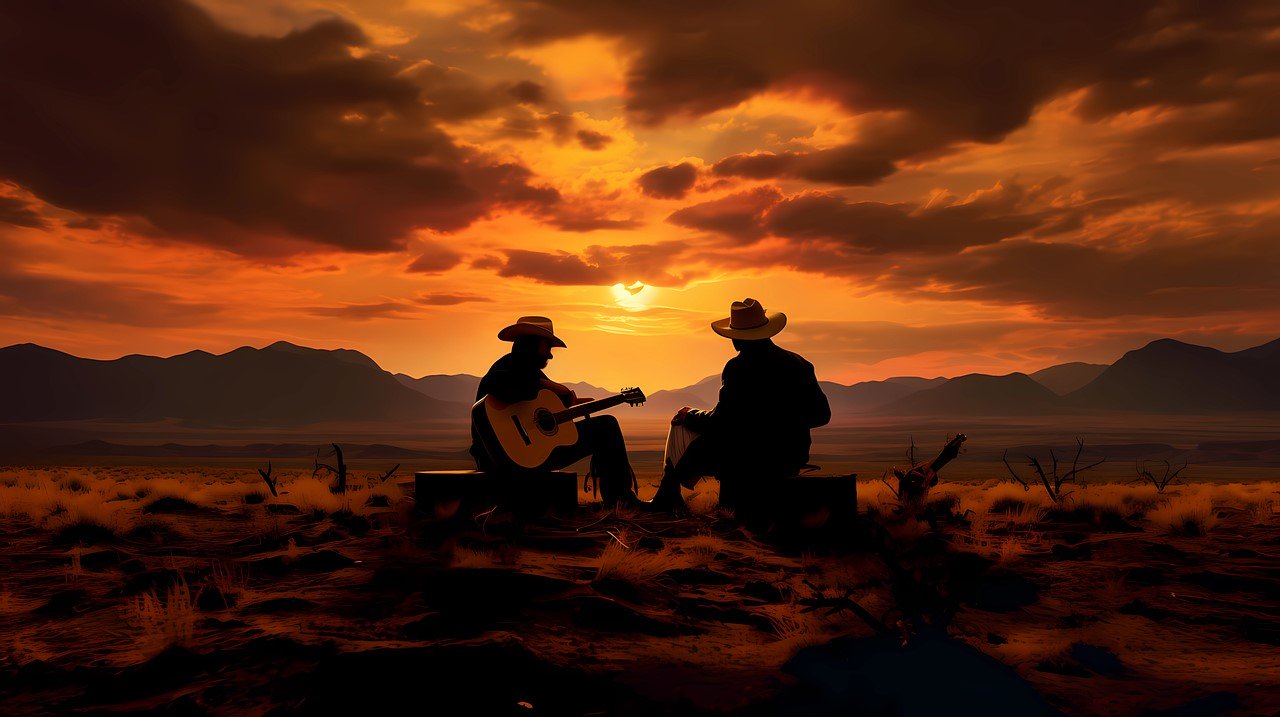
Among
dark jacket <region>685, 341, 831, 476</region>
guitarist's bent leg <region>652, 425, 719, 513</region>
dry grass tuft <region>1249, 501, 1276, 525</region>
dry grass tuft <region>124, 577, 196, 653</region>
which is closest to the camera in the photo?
dry grass tuft <region>124, 577, 196, 653</region>

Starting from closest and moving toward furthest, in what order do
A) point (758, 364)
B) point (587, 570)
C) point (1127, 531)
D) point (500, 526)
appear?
point (587, 570) < point (500, 526) < point (758, 364) < point (1127, 531)

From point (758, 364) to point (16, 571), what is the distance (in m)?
8.53

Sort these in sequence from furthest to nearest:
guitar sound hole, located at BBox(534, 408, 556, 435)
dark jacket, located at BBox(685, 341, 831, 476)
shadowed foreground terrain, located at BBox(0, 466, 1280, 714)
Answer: guitar sound hole, located at BBox(534, 408, 556, 435)
dark jacket, located at BBox(685, 341, 831, 476)
shadowed foreground terrain, located at BBox(0, 466, 1280, 714)

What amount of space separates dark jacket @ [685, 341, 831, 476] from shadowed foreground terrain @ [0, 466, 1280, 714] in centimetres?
99

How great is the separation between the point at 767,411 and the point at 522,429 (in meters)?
3.15

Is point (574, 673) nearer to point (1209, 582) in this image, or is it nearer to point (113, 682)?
point (113, 682)

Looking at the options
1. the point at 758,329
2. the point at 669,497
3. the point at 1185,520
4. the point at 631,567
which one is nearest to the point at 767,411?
the point at 758,329

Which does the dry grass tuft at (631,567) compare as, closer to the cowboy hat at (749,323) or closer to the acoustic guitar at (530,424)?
the acoustic guitar at (530,424)

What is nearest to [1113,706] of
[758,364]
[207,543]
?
[758,364]

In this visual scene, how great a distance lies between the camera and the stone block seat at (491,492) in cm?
1049

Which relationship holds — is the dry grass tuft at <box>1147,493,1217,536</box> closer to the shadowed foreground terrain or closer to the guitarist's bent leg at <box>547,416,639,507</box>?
the shadowed foreground terrain

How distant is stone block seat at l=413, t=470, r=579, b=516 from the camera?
10.5m

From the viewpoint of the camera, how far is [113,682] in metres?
5.20

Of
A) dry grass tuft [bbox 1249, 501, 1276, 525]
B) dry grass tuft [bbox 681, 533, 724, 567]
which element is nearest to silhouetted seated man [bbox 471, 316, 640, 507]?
dry grass tuft [bbox 681, 533, 724, 567]
